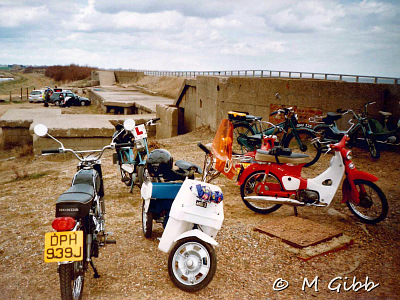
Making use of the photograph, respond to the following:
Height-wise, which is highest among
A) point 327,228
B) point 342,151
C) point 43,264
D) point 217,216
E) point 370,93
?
point 370,93

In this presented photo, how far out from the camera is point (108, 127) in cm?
1188

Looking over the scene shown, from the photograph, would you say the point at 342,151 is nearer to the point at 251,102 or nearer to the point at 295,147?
the point at 295,147

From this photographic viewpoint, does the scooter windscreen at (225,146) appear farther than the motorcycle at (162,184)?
No

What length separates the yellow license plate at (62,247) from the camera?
2877 mm

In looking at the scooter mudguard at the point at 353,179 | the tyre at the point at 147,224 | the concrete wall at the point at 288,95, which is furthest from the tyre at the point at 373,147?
the tyre at the point at 147,224

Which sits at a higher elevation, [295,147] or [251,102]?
[251,102]

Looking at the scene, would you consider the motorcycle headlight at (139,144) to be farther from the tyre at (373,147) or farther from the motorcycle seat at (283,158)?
the tyre at (373,147)

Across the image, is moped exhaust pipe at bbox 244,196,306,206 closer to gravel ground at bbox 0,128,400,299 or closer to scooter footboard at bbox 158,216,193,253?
gravel ground at bbox 0,128,400,299

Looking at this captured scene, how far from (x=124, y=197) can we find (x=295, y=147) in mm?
4593

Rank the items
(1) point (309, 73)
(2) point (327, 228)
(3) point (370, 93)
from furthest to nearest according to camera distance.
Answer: (1) point (309, 73), (3) point (370, 93), (2) point (327, 228)

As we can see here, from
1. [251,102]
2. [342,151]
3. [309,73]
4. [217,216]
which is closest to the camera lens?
[217,216]

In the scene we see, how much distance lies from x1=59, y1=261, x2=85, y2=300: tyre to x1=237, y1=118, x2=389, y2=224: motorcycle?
2740mm

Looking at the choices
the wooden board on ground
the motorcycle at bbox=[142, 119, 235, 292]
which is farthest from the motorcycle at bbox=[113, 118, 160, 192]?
the motorcycle at bbox=[142, 119, 235, 292]

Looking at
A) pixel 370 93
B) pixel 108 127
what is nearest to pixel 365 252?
pixel 370 93
